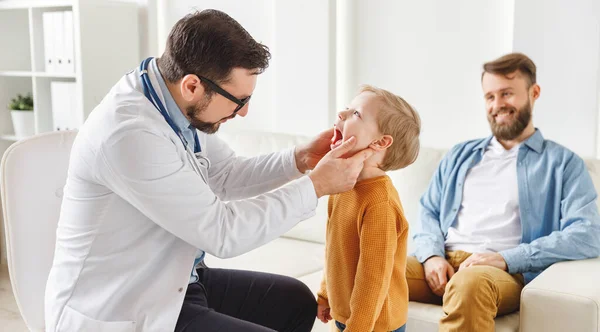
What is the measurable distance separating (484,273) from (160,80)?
1109 millimetres

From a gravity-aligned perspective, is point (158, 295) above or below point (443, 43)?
below

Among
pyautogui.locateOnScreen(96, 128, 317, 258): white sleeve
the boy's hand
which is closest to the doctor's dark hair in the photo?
pyautogui.locateOnScreen(96, 128, 317, 258): white sleeve

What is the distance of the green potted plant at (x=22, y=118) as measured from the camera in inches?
155

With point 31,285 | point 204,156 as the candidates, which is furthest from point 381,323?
point 31,285

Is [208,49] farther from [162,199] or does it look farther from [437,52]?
[437,52]

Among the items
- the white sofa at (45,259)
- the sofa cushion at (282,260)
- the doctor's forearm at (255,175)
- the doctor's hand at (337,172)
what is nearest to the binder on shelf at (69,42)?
the sofa cushion at (282,260)

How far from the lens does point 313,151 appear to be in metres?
2.04

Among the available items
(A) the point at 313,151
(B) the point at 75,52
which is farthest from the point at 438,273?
(B) the point at 75,52

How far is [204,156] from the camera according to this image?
6.40 feet

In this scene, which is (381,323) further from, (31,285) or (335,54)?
(335,54)

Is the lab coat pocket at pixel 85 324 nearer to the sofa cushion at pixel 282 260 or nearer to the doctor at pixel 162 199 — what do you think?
the doctor at pixel 162 199

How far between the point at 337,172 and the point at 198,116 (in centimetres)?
36

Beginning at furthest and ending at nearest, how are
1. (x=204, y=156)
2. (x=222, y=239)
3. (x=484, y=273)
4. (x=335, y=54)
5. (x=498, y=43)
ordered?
(x=335, y=54) < (x=498, y=43) < (x=484, y=273) < (x=204, y=156) < (x=222, y=239)

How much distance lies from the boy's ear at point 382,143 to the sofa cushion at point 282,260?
3.24 ft
